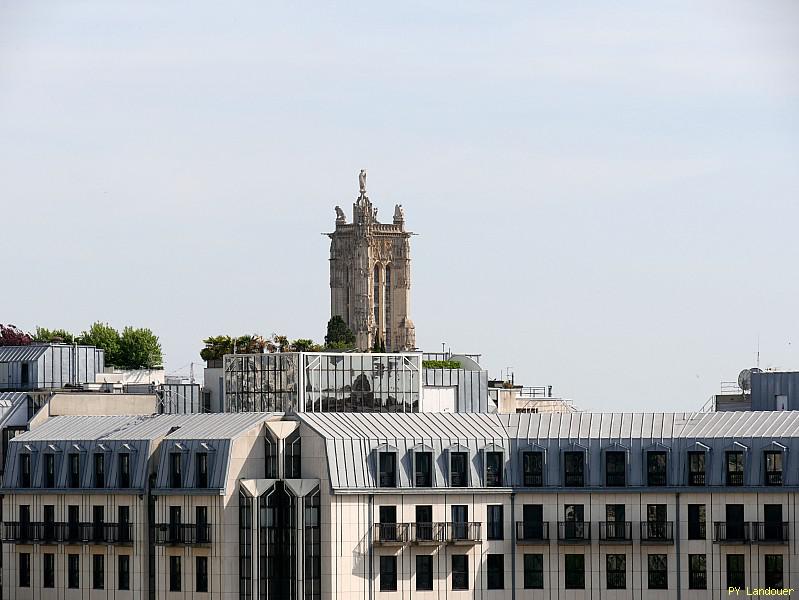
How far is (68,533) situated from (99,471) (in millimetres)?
4185

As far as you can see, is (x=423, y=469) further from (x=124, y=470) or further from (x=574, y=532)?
(x=124, y=470)

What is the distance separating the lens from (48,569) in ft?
515

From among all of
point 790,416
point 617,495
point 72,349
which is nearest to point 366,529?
point 617,495

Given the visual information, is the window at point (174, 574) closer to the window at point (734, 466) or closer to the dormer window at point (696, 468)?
the dormer window at point (696, 468)

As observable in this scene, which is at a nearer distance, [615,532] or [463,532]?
[615,532]

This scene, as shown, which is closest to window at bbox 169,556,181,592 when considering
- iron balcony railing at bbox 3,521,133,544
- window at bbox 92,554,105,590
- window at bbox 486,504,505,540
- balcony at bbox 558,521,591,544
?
iron balcony railing at bbox 3,521,133,544

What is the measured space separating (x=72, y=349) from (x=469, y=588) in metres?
53.0

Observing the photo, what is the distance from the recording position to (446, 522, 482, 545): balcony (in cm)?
14725

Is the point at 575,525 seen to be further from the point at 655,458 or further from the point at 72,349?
the point at 72,349

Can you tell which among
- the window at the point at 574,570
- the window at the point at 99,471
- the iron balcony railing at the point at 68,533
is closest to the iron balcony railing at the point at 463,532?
the window at the point at 574,570

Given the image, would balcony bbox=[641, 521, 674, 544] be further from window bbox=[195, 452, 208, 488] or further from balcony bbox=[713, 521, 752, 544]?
window bbox=[195, 452, 208, 488]

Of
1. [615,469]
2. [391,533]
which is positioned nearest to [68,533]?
[391,533]

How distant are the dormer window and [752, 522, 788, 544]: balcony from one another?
3937mm

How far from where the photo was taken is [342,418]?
153000mm
